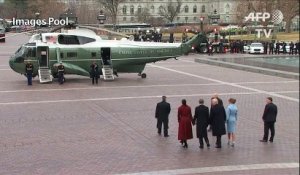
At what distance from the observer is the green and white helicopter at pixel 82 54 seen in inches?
1013

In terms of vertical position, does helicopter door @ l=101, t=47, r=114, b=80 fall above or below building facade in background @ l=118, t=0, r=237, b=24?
below

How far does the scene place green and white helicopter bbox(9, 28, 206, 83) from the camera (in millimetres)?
25734

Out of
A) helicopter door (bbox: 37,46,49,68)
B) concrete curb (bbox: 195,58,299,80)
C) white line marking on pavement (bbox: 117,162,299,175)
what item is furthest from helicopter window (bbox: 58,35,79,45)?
white line marking on pavement (bbox: 117,162,299,175)

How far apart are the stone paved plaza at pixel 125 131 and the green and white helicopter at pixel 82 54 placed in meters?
0.86

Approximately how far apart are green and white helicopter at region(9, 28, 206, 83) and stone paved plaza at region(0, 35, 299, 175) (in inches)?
33.7

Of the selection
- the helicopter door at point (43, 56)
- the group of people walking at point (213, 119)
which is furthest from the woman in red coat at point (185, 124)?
the helicopter door at point (43, 56)

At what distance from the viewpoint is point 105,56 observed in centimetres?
2673

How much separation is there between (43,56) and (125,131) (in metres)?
12.5

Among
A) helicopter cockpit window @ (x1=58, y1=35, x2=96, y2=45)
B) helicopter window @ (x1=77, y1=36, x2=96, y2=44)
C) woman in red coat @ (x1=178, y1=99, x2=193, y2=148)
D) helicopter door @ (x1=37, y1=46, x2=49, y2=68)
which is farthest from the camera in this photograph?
helicopter window @ (x1=77, y1=36, x2=96, y2=44)

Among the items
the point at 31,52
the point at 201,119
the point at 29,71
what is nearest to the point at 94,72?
the point at 29,71

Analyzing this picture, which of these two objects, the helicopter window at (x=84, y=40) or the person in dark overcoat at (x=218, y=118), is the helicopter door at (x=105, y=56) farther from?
the person in dark overcoat at (x=218, y=118)

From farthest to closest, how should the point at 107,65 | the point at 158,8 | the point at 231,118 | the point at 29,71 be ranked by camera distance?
the point at 158,8
the point at 107,65
the point at 29,71
the point at 231,118

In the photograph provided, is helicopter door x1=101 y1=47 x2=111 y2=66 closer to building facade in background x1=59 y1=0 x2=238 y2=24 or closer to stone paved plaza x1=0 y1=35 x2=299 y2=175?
stone paved plaza x1=0 y1=35 x2=299 y2=175

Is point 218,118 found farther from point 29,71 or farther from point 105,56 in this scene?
point 105,56
